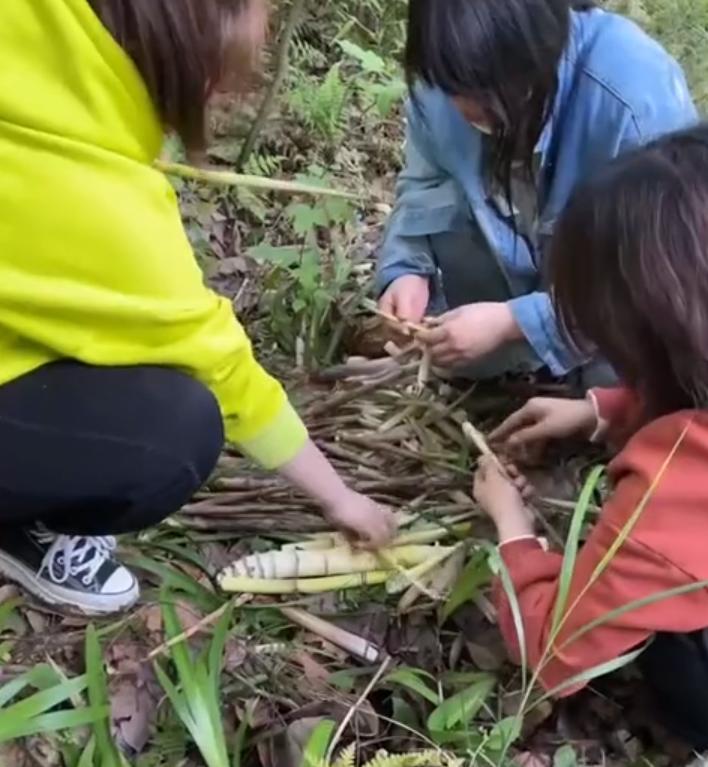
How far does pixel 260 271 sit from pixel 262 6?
3.83 ft

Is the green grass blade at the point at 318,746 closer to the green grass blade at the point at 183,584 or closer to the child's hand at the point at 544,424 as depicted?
the green grass blade at the point at 183,584

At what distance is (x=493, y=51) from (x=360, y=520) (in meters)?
0.65

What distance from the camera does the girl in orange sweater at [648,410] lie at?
1.44 metres

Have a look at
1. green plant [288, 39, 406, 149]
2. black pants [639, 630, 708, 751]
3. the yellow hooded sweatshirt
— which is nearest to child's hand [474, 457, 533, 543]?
black pants [639, 630, 708, 751]

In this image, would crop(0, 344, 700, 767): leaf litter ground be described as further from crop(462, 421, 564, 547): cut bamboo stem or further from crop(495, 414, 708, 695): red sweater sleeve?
crop(495, 414, 708, 695): red sweater sleeve

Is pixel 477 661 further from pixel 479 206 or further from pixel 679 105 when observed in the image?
pixel 679 105

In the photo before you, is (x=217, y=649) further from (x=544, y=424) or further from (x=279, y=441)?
(x=544, y=424)

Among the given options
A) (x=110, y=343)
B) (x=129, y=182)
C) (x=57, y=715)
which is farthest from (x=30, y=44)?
(x=57, y=715)

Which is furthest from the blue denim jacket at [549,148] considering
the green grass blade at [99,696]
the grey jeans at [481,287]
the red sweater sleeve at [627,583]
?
the green grass blade at [99,696]

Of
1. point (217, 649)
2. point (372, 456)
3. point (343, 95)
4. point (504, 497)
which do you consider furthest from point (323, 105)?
point (217, 649)

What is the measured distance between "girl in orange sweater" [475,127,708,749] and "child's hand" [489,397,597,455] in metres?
0.35

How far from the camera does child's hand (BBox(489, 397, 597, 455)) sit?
196 cm

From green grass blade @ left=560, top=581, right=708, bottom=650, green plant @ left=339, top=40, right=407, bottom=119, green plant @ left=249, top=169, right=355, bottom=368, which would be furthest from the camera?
green plant @ left=339, top=40, right=407, bottom=119

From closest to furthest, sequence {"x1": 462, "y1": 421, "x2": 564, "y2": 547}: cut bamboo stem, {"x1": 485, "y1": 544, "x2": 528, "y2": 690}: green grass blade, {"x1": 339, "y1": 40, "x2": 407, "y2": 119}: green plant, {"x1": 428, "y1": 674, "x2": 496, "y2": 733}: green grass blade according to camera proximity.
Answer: {"x1": 485, "y1": 544, "x2": 528, "y2": 690}: green grass blade
{"x1": 428, "y1": 674, "x2": 496, "y2": 733}: green grass blade
{"x1": 462, "y1": 421, "x2": 564, "y2": 547}: cut bamboo stem
{"x1": 339, "y1": 40, "x2": 407, "y2": 119}: green plant
